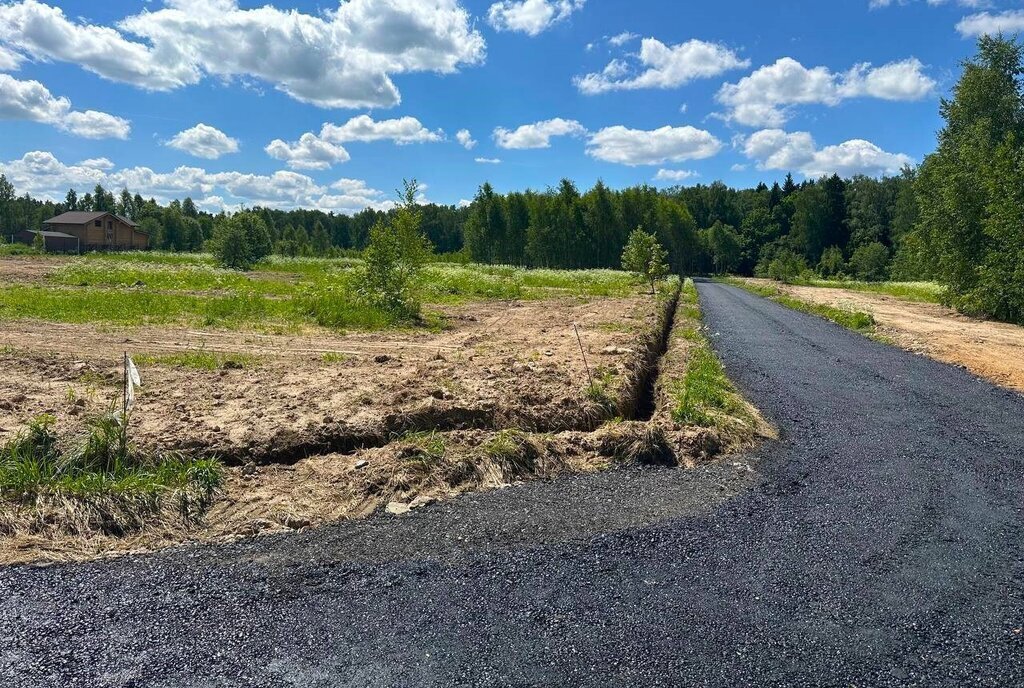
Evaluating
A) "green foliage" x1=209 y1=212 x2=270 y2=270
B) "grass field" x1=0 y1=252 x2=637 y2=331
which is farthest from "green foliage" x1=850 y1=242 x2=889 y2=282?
"green foliage" x1=209 y1=212 x2=270 y2=270

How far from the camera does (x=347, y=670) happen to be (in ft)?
11.3

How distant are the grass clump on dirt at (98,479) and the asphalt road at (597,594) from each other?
0.70 metres

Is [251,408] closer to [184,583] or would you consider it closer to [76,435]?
[76,435]

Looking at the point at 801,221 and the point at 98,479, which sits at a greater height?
the point at 801,221

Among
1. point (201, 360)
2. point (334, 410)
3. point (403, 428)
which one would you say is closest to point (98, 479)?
point (334, 410)

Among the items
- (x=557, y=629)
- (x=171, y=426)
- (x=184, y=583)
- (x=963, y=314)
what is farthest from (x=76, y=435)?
(x=963, y=314)

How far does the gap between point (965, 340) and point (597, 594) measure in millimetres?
17422

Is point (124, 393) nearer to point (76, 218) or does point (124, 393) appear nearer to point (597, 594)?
point (597, 594)

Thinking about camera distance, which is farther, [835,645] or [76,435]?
[76,435]

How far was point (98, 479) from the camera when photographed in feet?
18.1

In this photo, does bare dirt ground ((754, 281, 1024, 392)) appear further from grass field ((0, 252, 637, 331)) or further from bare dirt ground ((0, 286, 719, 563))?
grass field ((0, 252, 637, 331))

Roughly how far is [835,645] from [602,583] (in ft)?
4.83

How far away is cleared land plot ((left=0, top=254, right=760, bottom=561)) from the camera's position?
575cm

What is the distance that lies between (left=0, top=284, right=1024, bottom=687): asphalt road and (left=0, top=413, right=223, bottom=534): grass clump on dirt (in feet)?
2.30
